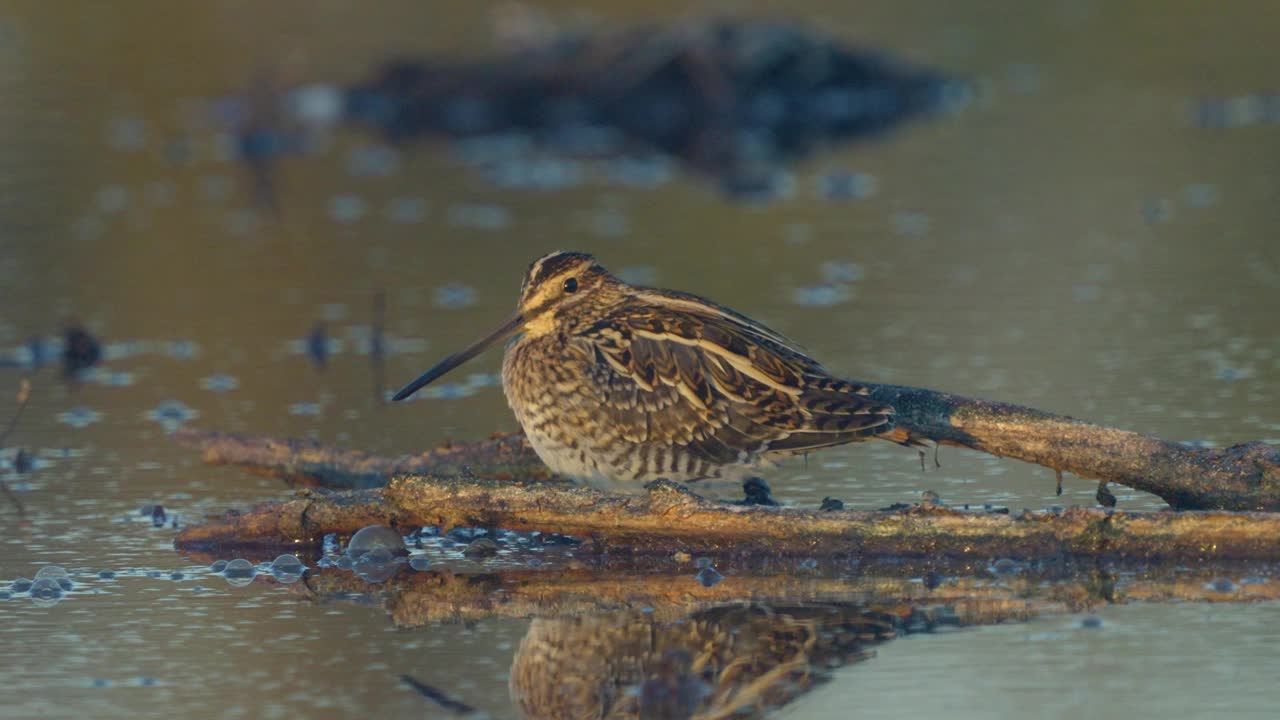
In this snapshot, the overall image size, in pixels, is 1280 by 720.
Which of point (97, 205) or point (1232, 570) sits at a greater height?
point (97, 205)

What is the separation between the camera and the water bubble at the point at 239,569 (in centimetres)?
642

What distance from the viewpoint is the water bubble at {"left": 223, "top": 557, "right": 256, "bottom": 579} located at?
642 centimetres

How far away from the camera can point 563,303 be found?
7461 millimetres

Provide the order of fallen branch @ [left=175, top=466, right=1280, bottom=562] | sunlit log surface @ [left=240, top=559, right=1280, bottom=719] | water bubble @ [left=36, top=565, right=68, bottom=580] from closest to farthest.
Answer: sunlit log surface @ [left=240, top=559, right=1280, bottom=719] → fallen branch @ [left=175, top=466, right=1280, bottom=562] → water bubble @ [left=36, top=565, right=68, bottom=580]

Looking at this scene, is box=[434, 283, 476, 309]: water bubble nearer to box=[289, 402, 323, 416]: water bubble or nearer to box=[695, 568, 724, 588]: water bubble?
box=[289, 402, 323, 416]: water bubble

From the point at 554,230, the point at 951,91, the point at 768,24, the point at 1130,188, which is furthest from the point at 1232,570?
the point at 951,91

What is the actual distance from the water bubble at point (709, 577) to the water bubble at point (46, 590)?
1.83m

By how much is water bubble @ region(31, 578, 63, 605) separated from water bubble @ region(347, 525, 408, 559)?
0.86 meters

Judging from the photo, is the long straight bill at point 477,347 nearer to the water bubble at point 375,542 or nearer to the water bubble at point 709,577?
the water bubble at point 375,542

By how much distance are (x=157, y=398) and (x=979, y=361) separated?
354cm

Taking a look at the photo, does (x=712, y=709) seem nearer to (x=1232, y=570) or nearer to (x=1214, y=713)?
(x=1214, y=713)

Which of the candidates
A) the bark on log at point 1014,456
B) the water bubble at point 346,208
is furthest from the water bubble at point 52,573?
the water bubble at point 346,208

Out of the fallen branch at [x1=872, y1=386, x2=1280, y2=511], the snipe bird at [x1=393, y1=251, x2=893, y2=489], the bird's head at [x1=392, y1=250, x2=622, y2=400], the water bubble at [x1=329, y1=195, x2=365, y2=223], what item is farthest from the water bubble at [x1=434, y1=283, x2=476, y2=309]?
the fallen branch at [x1=872, y1=386, x2=1280, y2=511]

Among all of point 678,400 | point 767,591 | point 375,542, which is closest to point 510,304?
point 678,400
